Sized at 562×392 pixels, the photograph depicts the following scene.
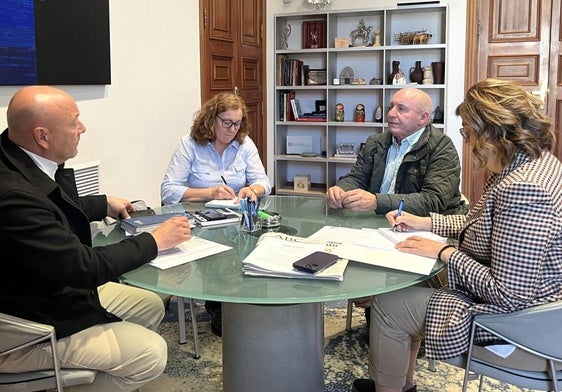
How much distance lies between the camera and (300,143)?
215 inches

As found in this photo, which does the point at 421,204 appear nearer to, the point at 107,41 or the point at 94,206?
the point at 94,206

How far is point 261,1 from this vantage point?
5086mm

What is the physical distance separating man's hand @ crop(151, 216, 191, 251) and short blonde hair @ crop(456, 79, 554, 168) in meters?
0.93

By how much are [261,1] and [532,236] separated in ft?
13.8

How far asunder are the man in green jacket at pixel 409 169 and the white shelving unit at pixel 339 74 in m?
2.32

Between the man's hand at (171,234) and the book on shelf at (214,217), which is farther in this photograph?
the book on shelf at (214,217)

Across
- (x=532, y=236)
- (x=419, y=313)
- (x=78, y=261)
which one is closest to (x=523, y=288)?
(x=532, y=236)

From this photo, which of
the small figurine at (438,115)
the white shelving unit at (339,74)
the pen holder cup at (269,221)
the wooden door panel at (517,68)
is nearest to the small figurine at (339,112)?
the white shelving unit at (339,74)

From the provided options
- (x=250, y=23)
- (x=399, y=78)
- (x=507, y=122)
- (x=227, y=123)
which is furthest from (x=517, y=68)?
(x=507, y=122)

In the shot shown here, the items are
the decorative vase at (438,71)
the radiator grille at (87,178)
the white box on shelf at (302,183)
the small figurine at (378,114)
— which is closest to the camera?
the radiator grille at (87,178)

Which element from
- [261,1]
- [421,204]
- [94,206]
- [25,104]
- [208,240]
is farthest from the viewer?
[261,1]

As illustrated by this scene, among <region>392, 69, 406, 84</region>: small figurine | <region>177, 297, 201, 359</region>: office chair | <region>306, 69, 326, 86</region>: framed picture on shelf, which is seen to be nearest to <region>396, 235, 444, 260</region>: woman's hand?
<region>177, 297, 201, 359</region>: office chair

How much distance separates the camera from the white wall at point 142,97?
3.19 meters

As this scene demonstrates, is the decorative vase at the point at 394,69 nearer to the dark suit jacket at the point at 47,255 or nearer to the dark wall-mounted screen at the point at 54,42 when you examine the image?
the dark wall-mounted screen at the point at 54,42
